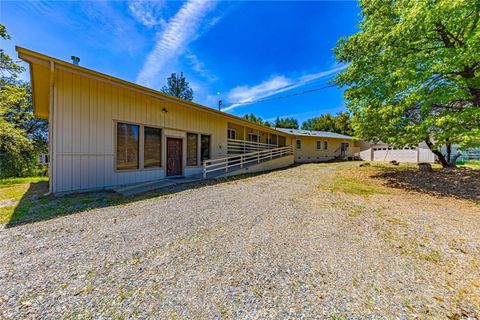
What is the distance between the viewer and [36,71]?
6234 mm

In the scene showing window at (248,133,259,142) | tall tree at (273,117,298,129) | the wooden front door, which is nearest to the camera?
the wooden front door

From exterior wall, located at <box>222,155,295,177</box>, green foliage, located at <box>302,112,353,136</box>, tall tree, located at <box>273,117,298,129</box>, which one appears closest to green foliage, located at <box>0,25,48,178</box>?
exterior wall, located at <box>222,155,295,177</box>

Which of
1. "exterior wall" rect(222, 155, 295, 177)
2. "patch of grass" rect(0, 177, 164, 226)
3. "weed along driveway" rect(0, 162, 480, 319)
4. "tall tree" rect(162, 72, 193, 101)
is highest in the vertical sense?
"tall tree" rect(162, 72, 193, 101)

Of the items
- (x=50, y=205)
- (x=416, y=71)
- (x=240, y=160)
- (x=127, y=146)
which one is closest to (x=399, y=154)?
(x=416, y=71)

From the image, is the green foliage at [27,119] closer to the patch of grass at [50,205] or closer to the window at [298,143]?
the patch of grass at [50,205]

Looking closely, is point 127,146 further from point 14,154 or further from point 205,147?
point 14,154

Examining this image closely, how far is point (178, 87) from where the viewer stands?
106ft

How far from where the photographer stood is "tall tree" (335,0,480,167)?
22.1 ft

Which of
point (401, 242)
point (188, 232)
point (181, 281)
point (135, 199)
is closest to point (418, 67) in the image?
point (401, 242)

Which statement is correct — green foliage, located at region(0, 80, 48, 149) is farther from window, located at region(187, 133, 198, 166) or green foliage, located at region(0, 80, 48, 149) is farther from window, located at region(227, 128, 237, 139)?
window, located at region(227, 128, 237, 139)

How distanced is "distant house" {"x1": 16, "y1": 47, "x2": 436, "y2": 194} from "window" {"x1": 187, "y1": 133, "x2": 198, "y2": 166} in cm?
5

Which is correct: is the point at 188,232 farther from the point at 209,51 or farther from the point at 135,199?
the point at 209,51

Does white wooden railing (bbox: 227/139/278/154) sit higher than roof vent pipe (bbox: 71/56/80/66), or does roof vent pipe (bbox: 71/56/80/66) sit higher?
roof vent pipe (bbox: 71/56/80/66)

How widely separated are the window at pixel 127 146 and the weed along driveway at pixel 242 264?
126 inches
